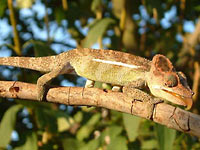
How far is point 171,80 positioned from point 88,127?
108 centimetres

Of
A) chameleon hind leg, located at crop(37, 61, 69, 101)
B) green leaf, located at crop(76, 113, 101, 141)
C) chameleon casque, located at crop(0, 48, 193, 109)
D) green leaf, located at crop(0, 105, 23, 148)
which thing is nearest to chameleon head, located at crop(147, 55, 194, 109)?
chameleon casque, located at crop(0, 48, 193, 109)

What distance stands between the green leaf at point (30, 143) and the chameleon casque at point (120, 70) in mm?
630

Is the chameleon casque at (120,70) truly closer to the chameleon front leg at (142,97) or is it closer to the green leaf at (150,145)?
the chameleon front leg at (142,97)

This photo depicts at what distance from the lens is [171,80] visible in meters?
1.98

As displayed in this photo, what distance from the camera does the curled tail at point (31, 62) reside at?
2.41m

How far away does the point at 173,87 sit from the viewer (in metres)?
1.97

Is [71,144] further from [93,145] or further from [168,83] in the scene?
[168,83]

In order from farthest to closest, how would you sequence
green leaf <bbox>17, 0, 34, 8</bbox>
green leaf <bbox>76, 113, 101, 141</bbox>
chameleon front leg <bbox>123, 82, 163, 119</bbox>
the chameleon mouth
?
1. green leaf <bbox>17, 0, 34, 8</bbox>
2. green leaf <bbox>76, 113, 101, 141</bbox>
3. the chameleon mouth
4. chameleon front leg <bbox>123, 82, 163, 119</bbox>

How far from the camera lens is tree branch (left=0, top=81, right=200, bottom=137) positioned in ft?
5.08

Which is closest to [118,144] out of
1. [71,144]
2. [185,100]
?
[71,144]

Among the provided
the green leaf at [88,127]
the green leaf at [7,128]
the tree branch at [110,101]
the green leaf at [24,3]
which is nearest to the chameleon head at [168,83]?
the tree branch at [110,101]

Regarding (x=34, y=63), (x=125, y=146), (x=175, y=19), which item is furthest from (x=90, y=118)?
(x=175, y=19)

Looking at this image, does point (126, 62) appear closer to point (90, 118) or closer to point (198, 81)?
point (90, 118)

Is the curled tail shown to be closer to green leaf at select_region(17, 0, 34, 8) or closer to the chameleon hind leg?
the chameleon hind leg
